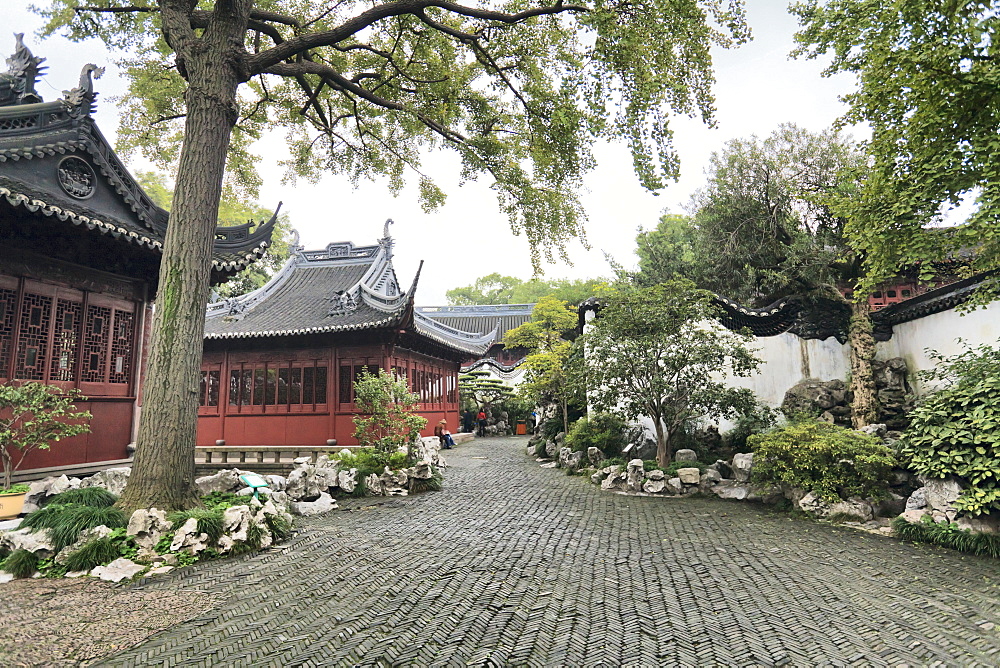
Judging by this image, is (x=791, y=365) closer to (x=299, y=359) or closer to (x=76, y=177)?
(x=299, y=359)

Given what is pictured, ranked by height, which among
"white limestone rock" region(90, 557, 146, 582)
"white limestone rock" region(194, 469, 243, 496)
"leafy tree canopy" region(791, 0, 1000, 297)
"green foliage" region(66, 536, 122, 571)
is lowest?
"white limestone rock" region(90, 557, 146, 582)

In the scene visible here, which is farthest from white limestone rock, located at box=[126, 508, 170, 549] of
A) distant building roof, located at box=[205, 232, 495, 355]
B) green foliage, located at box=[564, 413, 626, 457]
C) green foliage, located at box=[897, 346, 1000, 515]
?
green foliage, located at box=[564, 413, 626, 457]

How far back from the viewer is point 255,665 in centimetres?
293

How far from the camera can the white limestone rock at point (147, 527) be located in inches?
195

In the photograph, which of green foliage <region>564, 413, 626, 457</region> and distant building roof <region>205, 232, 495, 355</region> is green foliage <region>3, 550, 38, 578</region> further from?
green foliage <region>564, 413, 626, 457</region>

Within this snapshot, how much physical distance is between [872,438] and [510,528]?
5.13m

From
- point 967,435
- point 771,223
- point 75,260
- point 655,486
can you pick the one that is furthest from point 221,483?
point 771,223

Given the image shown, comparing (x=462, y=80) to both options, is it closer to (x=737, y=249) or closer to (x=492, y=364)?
(x=737, y=249)

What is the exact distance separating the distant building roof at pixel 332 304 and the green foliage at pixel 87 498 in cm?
730

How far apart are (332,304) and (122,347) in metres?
6.97

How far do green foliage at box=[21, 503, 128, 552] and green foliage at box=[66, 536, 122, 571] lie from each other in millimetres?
231

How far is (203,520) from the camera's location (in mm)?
5250

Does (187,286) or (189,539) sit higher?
(187,286)

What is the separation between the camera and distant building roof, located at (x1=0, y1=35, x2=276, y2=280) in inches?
259
